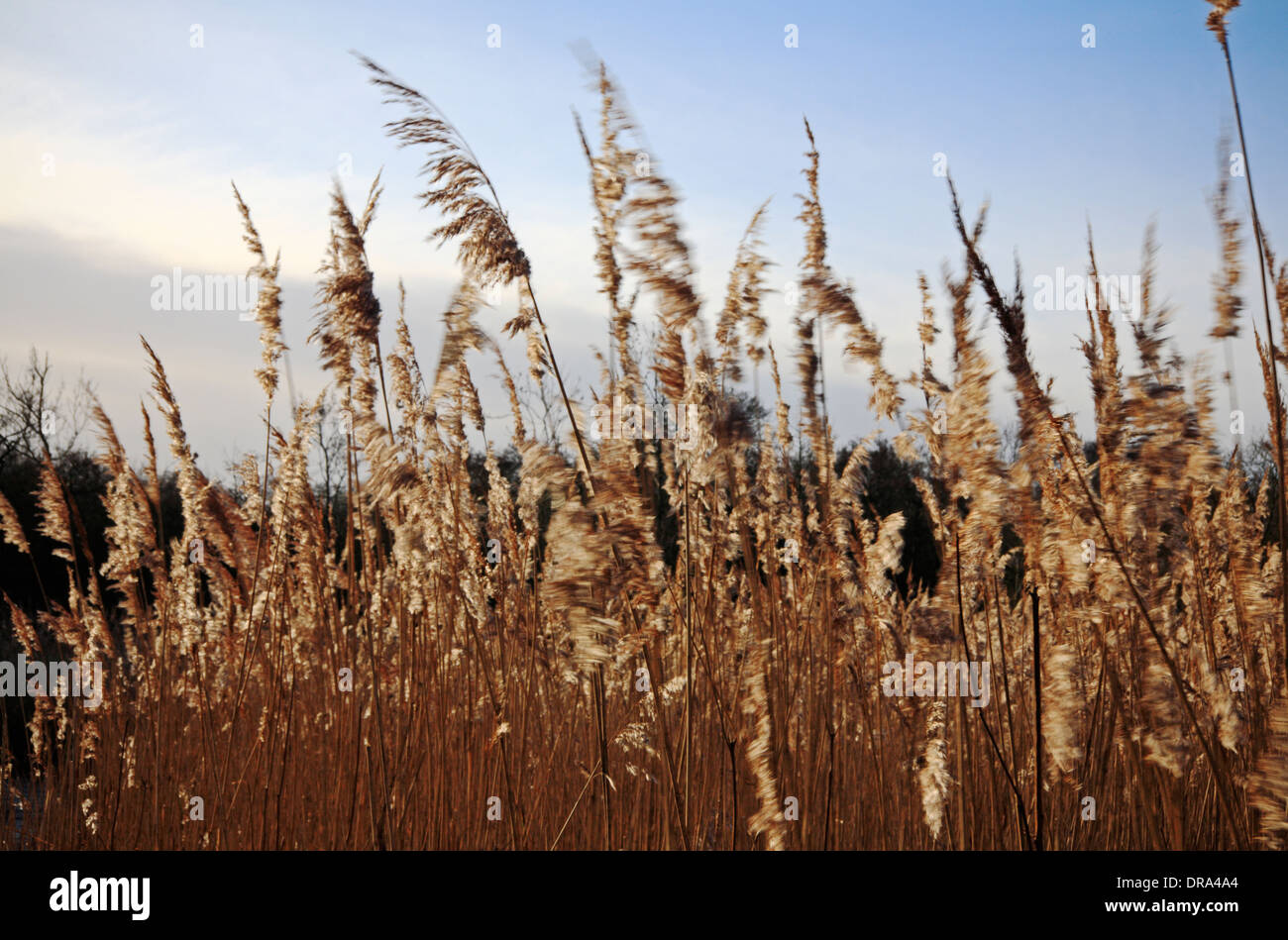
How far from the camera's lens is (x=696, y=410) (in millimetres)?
1515

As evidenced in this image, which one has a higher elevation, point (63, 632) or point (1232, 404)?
point (1232, 404)

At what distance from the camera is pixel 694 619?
222cm

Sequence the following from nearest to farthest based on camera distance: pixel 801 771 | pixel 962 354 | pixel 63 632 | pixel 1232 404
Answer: pixel 962 354 < pixel 801 771 < pixel 1232 404 < pixel 63 632

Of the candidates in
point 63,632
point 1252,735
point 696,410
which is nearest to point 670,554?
point 63,632

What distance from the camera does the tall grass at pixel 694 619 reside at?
1459 millimetres

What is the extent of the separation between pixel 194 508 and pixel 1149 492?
99.8 inches

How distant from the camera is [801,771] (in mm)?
2215

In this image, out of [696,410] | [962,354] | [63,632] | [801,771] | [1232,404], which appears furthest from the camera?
[63,632]

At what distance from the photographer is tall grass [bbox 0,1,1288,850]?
4.79 feet

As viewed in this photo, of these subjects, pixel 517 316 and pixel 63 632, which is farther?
pixel 63 632
